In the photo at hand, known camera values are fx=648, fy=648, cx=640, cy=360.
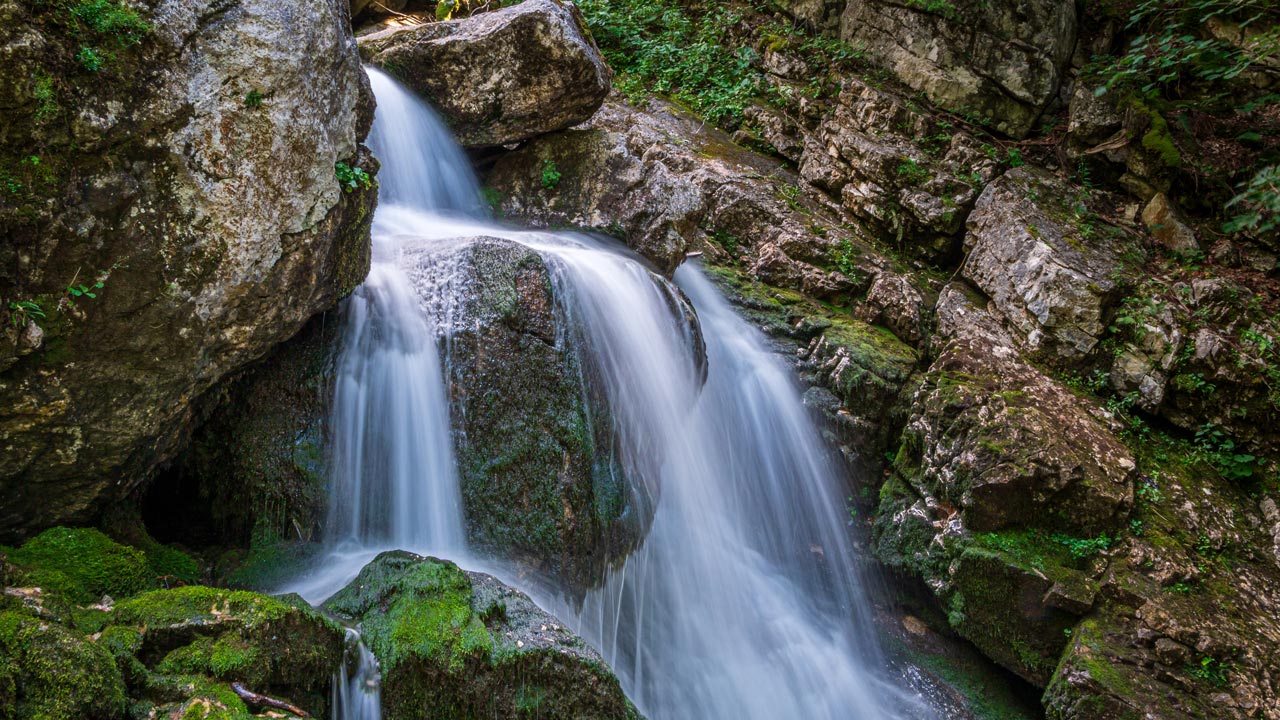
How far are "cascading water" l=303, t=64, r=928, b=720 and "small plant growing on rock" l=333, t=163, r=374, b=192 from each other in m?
1.02

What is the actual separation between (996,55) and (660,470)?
7954 millimetres

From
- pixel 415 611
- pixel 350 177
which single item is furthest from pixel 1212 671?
pixel 350 177

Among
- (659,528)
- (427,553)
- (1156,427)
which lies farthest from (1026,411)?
(427,553)

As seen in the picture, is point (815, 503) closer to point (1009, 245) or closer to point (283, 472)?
point (1009, 245)

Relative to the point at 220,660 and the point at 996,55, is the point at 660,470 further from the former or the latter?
the point at 996,55

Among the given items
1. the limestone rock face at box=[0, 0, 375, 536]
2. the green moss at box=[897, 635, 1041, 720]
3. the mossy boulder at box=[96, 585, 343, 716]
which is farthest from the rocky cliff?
the mossy boulder at box=[96, 585, 343, 716]

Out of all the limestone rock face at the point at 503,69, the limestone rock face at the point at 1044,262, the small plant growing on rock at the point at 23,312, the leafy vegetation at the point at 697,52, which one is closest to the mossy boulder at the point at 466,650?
the small plant growing on rock at the point at 23,312

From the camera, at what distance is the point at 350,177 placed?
162 inches

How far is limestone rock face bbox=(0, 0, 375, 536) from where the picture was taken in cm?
287

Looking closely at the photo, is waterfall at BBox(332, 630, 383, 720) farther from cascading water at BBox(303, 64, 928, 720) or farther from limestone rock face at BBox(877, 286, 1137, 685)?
limestone rock face at BBox(877, 286, 1137, 685)

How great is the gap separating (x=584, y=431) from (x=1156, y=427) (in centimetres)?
569

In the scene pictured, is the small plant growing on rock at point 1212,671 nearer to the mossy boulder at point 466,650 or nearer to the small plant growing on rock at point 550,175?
the mossy boulder at point 466,650

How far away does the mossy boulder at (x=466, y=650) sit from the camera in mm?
3123

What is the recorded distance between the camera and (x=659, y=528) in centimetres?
594
